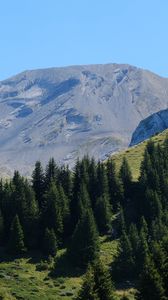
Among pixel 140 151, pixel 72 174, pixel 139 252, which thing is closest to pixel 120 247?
pixel 139 252

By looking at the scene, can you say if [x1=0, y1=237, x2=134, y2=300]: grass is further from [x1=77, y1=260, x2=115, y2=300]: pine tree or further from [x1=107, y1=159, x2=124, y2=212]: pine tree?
[x1=77, y1=260, x2=115, y2=300]: pine tree

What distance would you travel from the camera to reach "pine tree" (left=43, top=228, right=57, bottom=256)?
116 m

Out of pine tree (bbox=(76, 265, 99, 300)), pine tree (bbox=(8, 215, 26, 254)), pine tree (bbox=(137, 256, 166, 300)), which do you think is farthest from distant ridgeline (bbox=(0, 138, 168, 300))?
pine tree (bbox=(76, 265, 99, 300))

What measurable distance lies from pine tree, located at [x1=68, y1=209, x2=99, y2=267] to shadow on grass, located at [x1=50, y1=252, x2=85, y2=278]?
122cm

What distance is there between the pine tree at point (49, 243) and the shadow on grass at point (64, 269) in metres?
2.16

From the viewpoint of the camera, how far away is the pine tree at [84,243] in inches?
4509

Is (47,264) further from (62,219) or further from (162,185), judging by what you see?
(162,185)

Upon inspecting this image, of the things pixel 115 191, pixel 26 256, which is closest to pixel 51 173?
pixel 115 191

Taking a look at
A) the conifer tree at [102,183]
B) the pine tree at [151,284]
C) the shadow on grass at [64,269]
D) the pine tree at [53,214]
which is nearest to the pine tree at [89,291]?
the pine tree at [151,284]

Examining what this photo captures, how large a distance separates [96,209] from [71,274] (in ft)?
77.3

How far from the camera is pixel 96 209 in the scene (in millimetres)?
130375

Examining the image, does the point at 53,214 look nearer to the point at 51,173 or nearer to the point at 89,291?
the point at 51,173

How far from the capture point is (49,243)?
383 ft

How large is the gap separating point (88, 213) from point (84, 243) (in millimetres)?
6587
